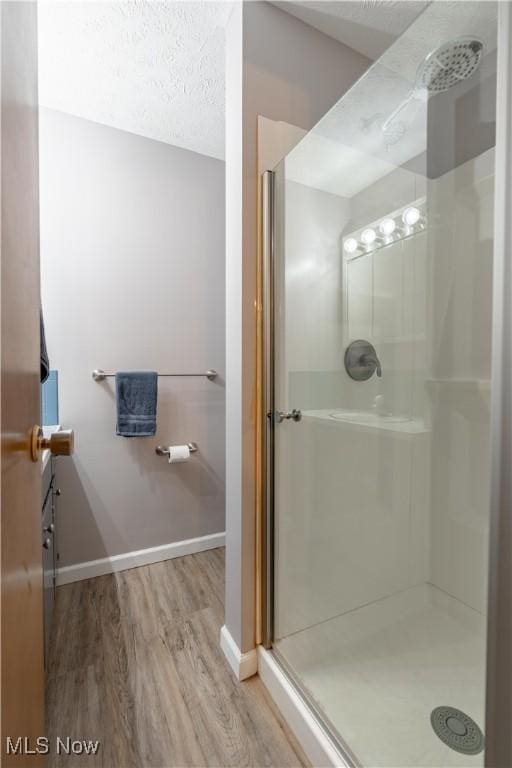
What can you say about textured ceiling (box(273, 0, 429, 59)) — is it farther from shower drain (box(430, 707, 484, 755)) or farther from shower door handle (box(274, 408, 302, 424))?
shower drain (box(430, 707, 484, 755))

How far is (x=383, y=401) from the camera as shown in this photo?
1212 millimetres

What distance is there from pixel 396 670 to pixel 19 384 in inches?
52.6

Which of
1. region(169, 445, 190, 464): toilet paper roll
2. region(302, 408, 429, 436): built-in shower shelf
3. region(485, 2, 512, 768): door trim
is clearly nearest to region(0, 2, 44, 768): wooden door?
region(485, 2, 512, 768): door trim

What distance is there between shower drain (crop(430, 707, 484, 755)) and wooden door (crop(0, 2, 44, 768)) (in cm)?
98

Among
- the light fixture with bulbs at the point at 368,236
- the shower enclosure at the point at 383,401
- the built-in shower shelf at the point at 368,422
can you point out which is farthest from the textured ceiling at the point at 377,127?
the built-in shower shelf at the point at 368,422

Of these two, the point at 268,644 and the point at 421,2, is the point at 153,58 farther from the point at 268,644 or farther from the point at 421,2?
the point at 268,644

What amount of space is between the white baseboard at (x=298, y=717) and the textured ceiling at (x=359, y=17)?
2382 millimetres

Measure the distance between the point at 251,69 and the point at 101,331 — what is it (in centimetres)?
136

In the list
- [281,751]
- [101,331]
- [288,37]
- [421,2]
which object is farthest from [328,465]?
[421,2]

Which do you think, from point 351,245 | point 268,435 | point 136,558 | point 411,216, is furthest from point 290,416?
point 136,558

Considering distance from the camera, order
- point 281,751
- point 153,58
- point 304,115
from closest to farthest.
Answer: point 281,751
point 304,115
point 153,58

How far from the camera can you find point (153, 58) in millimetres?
1502

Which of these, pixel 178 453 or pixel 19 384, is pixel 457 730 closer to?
pixel 19 384

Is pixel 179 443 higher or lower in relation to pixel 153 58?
lower
